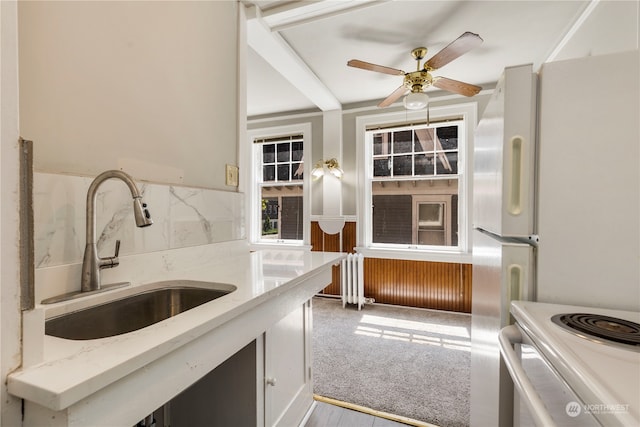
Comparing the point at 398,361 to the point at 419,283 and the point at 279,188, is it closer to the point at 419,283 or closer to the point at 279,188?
the point at 419,283

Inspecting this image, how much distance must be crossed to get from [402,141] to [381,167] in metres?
0.42

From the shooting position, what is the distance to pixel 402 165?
375cm

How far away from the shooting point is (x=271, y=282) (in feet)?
3.50

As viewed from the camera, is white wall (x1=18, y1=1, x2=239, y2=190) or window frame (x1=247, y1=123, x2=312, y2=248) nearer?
white wall (x1=18, y1=1, x2=239, y2=190)

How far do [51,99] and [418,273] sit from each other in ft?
11.5

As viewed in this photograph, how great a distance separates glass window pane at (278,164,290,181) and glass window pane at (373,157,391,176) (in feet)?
4.16

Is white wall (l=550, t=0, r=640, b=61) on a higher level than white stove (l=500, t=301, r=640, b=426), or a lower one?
higher

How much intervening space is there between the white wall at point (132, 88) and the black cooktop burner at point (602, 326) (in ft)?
5.16

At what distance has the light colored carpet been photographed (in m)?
1.82

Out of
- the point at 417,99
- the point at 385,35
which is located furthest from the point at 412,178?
the point at 385,35

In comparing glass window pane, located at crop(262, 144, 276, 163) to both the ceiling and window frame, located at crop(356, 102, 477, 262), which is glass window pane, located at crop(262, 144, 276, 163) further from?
window frame, located at crop(356, 102, 477, 262)

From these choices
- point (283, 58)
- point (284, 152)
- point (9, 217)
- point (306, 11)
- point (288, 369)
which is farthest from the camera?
point (284, 152)

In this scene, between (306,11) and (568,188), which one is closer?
(568,188)

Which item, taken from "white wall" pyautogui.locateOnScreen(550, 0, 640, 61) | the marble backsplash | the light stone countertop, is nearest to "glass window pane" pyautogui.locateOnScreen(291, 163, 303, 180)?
the marble backsplash
